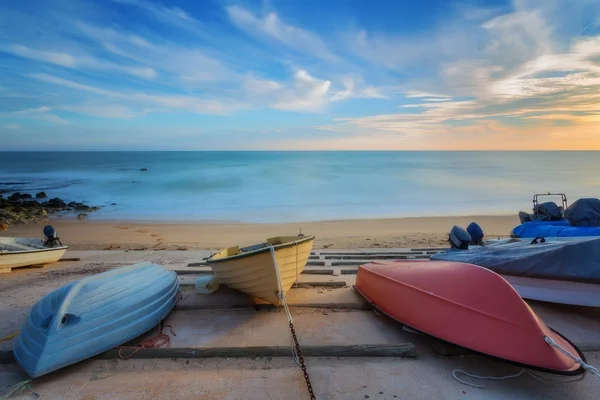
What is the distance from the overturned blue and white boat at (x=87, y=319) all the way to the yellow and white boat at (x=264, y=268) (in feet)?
3.31

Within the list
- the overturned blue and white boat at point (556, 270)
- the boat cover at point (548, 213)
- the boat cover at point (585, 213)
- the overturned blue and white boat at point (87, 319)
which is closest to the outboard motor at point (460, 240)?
the overturned blue and white boat at point (556, 270)

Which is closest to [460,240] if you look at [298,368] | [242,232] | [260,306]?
[260,306]

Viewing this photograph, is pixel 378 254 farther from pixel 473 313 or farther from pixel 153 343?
pixel 153 343

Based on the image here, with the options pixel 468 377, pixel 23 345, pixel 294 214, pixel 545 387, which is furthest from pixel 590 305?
pixel 294 214

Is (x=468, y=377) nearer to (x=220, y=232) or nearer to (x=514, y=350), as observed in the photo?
(x=514, y=350)

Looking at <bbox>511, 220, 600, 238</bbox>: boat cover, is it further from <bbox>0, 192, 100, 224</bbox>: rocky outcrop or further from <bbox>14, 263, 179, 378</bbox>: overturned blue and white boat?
<bbox>0, 192, 100, 224</bbox>: rocky outcrop

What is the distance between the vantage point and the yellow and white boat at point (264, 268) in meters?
5.26

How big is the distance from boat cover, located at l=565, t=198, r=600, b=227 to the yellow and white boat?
6.88m

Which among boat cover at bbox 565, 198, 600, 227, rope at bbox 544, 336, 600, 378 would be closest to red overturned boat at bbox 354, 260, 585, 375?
rope at bbox 544, 336, 600, 378

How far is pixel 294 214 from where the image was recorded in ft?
73.0

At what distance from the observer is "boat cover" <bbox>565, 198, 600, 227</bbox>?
8422mm

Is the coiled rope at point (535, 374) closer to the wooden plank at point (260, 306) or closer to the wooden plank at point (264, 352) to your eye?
the wooden plank at point (264, 352)

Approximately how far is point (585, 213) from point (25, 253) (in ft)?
42.2

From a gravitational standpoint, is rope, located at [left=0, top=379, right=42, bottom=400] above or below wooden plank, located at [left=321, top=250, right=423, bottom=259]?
below
